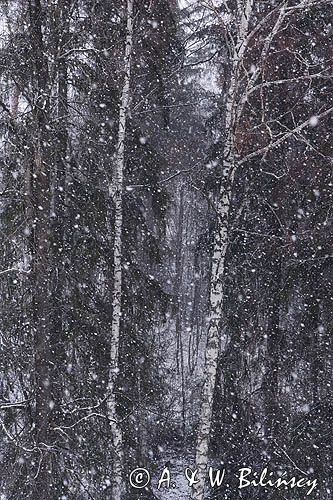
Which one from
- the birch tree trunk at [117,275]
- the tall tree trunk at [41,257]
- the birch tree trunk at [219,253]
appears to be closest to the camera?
the birch tree trunk at [219,253]

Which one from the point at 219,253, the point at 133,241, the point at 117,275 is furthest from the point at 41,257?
the point at 219,253

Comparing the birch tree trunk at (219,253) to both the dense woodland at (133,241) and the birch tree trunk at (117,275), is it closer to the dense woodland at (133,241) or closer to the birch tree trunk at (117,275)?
the dense woodland at (133,241)

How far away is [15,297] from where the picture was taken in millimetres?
7027

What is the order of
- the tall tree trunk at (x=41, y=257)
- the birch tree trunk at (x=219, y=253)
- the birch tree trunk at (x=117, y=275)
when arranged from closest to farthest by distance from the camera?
the birch tree trunk at (x=219, y=253) → the tall tree trunk at (x=41, y=257) → the birch tree trunk at (x=117, y=275)

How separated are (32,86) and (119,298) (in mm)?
3109

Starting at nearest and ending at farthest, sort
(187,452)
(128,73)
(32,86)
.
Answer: (32,86) → (128,73) → (187,452)

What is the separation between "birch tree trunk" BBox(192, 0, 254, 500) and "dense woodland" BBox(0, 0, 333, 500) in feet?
0.08

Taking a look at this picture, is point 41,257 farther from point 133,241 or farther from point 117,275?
point 133,241

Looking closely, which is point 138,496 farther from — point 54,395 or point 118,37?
point 118,37

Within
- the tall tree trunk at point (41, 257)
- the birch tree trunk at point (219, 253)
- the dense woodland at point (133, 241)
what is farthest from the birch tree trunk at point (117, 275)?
the birch tree trunk at point (219, 253)

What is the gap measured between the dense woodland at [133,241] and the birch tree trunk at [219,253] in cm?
3

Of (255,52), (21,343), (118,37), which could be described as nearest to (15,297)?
(21,343)

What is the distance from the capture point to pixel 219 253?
656 cm

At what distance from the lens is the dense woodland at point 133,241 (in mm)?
6605
